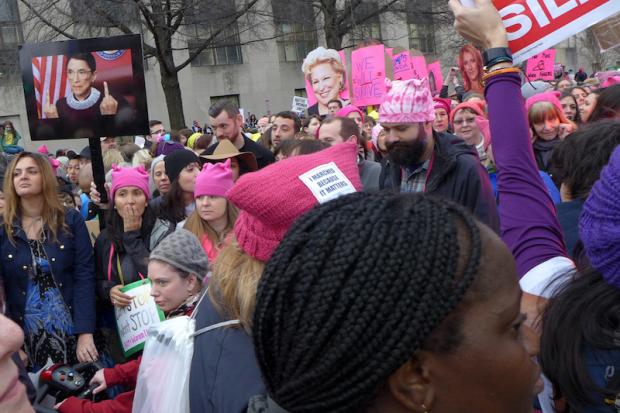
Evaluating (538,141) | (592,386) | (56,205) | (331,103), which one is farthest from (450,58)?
(592,386)

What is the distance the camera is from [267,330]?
1.11 m

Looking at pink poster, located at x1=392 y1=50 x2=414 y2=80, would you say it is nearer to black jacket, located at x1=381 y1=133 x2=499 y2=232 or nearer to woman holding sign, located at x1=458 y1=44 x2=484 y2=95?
woman holding sign, located at x1=458 y1=44 x2=484 y2=95

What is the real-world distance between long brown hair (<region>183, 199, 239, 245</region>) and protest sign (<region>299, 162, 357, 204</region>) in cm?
203

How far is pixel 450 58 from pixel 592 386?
34.6 meters

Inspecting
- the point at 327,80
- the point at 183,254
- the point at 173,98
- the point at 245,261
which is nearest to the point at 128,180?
the point at 183,254

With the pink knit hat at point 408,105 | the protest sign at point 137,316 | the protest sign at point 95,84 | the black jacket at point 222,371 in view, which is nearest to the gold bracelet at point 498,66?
the black jacket at point 222,371

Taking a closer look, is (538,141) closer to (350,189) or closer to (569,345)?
(350,189)

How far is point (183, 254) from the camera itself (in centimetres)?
316

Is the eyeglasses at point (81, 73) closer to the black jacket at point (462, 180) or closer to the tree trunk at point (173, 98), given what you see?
the black jacket at point (462, 180)

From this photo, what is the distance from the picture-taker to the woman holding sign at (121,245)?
4.09 m

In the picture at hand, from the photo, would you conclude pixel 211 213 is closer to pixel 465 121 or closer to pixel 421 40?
pixel 465 121

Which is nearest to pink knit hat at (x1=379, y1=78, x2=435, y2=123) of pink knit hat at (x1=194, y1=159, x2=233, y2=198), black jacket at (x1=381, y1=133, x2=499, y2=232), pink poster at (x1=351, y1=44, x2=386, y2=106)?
black jacket at (x1=381, y1=133, x2=499, y2=232)

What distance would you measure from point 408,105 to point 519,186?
2343 mm

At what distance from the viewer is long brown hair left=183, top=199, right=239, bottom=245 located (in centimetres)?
391
